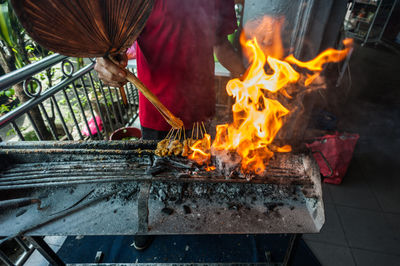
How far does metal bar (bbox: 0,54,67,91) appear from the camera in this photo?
2.10 m

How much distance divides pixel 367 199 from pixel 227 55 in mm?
3043

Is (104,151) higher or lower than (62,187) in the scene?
higher

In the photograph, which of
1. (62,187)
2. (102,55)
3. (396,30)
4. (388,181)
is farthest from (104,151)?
(396,30)

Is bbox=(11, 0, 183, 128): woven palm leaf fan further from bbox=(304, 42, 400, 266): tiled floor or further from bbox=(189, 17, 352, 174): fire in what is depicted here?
bbox=(304, 42, 400, 266): tiled floor

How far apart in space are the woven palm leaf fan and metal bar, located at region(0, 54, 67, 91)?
4.45ft

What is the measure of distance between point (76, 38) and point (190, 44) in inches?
44.8

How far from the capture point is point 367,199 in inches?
128

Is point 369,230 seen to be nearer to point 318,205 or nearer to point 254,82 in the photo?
point 318,205

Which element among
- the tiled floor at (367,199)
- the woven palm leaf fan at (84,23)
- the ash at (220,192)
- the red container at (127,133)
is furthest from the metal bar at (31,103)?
the tiled floor at (367,199)

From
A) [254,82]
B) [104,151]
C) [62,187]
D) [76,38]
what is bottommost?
[62,187]

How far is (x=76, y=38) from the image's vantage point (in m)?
1.29

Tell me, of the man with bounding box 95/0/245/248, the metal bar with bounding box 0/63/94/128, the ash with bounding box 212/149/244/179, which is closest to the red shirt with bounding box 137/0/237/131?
the man with bounding box 95/0/245/248

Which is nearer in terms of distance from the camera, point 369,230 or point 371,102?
point 369,230

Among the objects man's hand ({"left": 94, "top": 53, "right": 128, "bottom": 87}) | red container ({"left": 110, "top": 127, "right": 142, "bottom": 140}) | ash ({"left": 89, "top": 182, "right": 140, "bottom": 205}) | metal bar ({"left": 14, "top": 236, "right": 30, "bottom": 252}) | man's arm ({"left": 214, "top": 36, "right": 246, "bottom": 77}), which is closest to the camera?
man's hand ({"left": 94, "top": 53, "right": 128, "bottom": 87})
